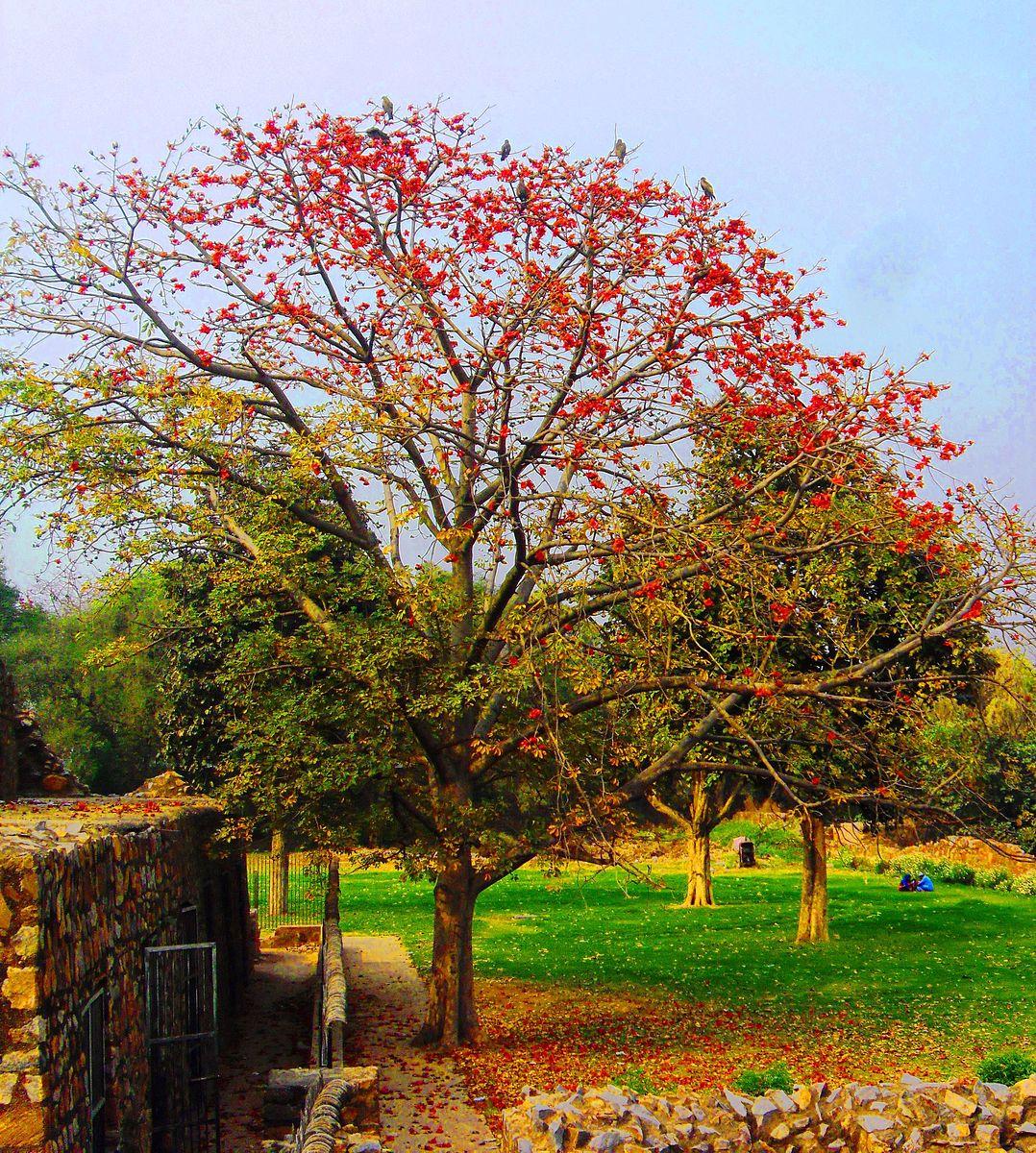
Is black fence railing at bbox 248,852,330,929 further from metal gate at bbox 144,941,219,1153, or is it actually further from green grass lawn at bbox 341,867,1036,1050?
metal gate at bbox 144,941,219,1153

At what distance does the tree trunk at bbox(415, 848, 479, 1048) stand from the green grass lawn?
3.69 feet

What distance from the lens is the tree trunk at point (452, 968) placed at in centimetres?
1476

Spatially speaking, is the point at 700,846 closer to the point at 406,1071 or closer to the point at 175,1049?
the point at 406,1071

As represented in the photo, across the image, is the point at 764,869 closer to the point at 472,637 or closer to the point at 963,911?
the point at 963,911

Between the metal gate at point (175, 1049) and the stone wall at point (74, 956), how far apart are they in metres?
0.25

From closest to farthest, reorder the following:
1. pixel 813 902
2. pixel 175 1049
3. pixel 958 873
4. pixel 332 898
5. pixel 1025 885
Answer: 1. pixel 175 1049
2. pixel 332 898
3. pixel 813 902
4. pixel 1025 885
5. pixel 958 873

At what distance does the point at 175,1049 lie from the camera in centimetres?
1045

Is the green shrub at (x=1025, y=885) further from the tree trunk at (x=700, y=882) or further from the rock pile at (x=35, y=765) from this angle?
the rock pile at (x=35, y=765)

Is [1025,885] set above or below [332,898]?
below

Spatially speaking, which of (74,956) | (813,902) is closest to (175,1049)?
(74,956)

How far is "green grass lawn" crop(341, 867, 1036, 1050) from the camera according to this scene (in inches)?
673

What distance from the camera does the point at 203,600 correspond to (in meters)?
22.8

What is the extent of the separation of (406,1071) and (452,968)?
141 centimetres

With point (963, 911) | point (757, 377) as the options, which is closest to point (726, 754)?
point (757, 377)
